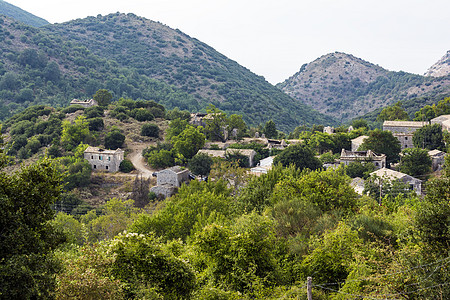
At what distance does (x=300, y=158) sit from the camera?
173ft

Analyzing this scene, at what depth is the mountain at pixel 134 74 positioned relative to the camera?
118m

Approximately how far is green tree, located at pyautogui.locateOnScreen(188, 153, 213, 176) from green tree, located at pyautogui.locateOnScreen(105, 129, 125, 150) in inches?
646

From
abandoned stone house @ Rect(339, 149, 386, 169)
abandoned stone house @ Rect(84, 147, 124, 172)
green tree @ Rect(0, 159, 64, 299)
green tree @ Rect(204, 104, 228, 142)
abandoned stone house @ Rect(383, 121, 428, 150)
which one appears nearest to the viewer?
green tree @ Rect(0, 159, 64, 299)

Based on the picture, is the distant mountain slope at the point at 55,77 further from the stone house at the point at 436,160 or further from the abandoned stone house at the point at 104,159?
the stone house at the point at 436,160

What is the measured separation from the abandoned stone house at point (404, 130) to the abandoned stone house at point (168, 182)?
3245cm

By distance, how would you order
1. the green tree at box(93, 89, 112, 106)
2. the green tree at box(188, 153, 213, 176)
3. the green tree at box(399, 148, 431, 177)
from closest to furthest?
the green tree at box(399, 148, 431, 177)
the green tree at box(188, 153, 213, 176)
the green tree at box(93, 89, 112, 106)

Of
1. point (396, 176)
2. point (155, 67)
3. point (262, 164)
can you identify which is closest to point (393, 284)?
point (396, 176)

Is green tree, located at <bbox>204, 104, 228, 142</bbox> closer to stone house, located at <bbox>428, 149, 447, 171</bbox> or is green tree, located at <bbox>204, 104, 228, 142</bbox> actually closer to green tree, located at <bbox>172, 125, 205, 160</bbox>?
green tree, located at <bbox>172, 125, 205, 160</bbox>

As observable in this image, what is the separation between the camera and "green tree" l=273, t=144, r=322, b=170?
52.4m

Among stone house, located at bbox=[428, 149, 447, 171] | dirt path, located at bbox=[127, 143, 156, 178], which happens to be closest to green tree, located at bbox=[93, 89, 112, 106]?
dirt path, located at bbox=[127, 143, 156, 178]

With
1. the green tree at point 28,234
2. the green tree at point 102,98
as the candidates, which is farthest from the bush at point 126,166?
the green tree at point 28,234

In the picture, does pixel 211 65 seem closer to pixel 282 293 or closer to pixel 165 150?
pixel 165 150

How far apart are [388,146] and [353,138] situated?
10.4 metres

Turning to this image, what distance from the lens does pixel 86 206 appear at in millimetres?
47719
